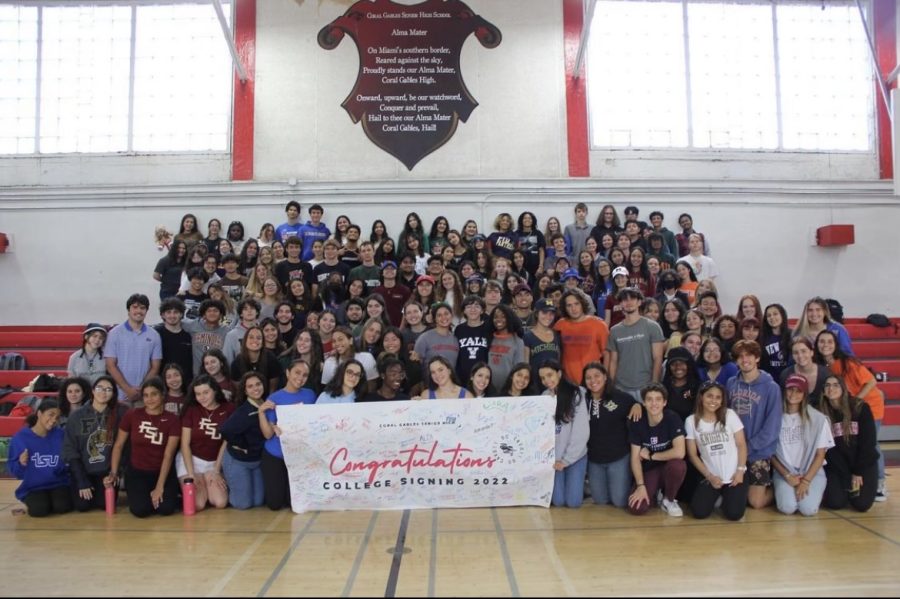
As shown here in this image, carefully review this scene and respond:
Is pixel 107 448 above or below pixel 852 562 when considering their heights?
above

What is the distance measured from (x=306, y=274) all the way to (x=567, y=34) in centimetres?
673

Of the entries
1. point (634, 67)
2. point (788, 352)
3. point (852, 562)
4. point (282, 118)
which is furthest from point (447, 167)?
point (852, 562)

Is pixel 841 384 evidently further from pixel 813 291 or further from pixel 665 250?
pixel 813 291

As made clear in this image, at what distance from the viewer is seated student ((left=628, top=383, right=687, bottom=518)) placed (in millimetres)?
5289

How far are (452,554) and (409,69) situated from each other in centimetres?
905

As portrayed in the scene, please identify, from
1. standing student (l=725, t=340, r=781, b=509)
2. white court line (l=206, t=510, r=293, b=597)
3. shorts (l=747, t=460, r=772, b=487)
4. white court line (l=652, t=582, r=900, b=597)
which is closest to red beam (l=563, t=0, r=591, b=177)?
standing student (l=725, t=340, r=781, b=509)

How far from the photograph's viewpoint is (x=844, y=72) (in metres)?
11.9

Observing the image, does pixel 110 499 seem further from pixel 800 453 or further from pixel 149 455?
pixel 800 453

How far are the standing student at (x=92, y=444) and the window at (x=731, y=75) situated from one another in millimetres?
8994

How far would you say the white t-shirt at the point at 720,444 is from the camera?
5277 mm

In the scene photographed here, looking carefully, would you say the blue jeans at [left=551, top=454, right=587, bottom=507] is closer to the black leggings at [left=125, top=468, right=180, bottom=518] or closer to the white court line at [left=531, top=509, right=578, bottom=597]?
the white court line at [left=531, top=509, right=578, bottom=597]

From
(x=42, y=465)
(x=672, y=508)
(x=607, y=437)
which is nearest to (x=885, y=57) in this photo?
(x=607, y=437)

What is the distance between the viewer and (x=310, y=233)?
33.3 ft

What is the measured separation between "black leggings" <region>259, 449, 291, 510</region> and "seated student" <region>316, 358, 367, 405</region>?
0.64 m
